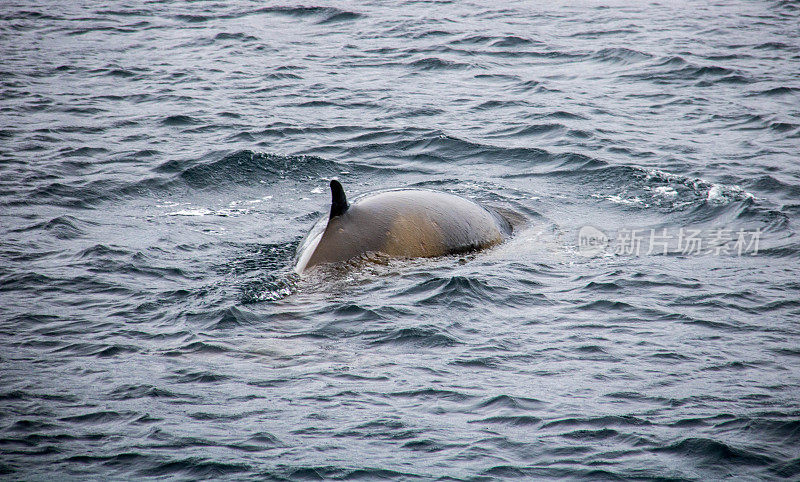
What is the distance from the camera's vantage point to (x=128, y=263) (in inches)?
415

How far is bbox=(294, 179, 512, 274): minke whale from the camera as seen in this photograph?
9469 mm

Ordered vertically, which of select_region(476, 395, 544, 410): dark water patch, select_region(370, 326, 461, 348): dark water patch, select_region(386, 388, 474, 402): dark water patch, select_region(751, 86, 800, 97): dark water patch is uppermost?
select_region(751, 86, 800, 97): dark water patch

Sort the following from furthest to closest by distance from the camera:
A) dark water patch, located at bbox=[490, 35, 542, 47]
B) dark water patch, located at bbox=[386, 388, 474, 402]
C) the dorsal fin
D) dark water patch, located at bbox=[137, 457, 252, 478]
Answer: dark water patch, located at bbox=[490, 35, 542, 47] → the dorsal fin → dark water patch, located at bbox=[386, 388, 474, 402] → dark water patch, located at bbox=[137, 457, 252, 478]

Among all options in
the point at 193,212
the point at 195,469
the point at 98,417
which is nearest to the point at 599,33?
the point at 193,212

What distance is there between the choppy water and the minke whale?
0.25m

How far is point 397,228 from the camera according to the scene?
31.9ft

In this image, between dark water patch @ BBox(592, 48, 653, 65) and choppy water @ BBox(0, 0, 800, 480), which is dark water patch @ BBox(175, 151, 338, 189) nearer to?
choppy water @ BBox(0, 0, 800, 480)

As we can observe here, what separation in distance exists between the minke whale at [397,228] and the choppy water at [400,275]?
0.25m

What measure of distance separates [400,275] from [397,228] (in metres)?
A: 0.53

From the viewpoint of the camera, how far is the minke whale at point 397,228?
9469 millimetres

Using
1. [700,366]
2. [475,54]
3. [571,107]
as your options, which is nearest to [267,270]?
[700,366]

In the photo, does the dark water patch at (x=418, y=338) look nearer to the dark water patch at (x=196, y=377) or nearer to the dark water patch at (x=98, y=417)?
the dark water patch at (x=196, y=377)

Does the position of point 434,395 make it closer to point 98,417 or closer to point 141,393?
point 141,393

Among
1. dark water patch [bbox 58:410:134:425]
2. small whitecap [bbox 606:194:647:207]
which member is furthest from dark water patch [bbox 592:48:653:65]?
dark water patch [bbox 58:410:134:425]
